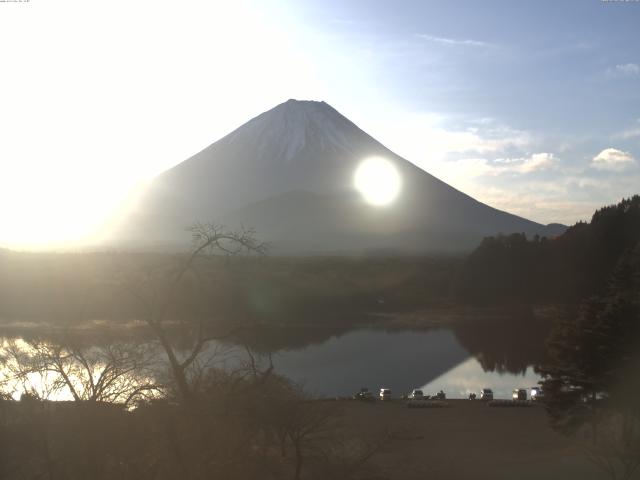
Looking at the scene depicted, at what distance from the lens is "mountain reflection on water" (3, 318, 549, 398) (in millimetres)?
20562

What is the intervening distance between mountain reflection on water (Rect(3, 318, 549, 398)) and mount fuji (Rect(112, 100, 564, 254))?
52.5 m

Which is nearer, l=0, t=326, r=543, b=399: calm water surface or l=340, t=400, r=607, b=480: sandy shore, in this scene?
l=340, t=400, r=607, b=480: sandy shore

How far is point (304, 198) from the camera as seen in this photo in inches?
3927

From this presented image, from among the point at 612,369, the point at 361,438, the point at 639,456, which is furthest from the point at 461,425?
the point at 639,456

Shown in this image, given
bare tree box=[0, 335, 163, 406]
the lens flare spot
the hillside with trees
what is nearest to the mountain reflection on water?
the hillside with trees

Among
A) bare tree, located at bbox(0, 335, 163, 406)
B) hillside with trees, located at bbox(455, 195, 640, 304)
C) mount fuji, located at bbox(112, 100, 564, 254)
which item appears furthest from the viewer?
mount fuji, located at bbox(112, 100, 564, 254)

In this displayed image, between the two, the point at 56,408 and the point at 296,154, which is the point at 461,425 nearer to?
the point at 56,408

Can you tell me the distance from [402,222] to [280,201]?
17.2 m

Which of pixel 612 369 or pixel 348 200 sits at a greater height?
pixel 348 200

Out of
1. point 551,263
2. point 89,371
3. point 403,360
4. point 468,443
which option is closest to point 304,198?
point 551,263

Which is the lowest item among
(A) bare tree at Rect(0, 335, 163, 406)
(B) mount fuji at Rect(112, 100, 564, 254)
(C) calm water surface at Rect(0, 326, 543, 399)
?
(C) calm water surface at Rect(0, 326, 543, 399)

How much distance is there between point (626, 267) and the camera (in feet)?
48.2

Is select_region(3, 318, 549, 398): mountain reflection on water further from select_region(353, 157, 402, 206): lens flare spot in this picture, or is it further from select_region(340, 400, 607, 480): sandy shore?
select_region(353, 157, 402, 206): lens flare spot

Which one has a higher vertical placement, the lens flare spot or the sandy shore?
the lens flare spot
